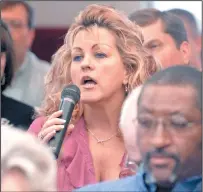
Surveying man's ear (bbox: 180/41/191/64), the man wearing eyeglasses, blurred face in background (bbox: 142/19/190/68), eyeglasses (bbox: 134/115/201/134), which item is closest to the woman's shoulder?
the man wearing eyeglasses

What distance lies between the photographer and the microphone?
3461mm

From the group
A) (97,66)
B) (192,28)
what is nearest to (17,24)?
(192,28)

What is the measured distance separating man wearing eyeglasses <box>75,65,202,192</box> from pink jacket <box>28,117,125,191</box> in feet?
2.75

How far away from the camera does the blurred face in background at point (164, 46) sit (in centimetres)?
517

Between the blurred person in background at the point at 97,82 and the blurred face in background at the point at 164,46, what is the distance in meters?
0.74

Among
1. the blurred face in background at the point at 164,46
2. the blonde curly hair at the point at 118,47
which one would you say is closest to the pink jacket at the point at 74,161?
the blonde curly hair at the point at 118,47

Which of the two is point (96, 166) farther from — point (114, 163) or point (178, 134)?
point (178, 134)

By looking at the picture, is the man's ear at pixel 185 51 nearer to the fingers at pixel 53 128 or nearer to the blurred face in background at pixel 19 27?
the blurred face in background at pixel 19 27

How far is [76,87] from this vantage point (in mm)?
3756

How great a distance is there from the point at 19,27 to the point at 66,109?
3116 millimetres

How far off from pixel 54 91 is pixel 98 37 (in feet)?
1.09

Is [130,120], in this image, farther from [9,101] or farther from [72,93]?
[9,101]

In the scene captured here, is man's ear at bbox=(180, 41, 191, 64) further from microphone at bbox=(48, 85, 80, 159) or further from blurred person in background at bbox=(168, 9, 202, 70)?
microphone at bbox=(48, 85, 80, 159)

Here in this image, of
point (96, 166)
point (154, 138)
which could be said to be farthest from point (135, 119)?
point (96, 166)
